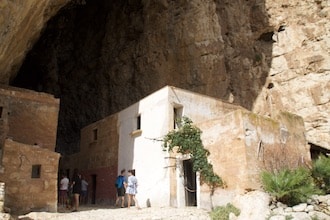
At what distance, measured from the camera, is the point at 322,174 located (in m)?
14.2

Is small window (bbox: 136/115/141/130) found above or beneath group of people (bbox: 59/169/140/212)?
above

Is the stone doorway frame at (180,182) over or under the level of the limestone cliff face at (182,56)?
under

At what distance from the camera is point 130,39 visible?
1166 inches

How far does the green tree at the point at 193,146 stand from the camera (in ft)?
47.9

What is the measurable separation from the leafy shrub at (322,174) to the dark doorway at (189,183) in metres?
5.06

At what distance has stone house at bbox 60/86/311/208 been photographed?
45.8 ft

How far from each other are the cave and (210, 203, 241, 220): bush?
1132cm

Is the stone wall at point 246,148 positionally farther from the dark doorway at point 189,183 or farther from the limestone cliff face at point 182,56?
the limestone cliff face at point 182,56

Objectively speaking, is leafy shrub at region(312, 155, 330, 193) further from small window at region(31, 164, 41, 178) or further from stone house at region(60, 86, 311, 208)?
small window at region(31, 164, 41, 178)

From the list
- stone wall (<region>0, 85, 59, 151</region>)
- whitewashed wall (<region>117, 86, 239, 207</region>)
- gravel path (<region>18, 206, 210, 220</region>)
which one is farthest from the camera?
whitewashed wall (<region>117, 86, 239, 207</region>)

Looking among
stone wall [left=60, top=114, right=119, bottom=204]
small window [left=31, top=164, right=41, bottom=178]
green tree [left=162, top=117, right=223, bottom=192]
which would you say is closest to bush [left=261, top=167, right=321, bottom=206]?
green tree [left=162, top=117, right=223, bottom=192]

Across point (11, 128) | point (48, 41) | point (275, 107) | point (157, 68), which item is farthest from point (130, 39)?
point (11, 128)

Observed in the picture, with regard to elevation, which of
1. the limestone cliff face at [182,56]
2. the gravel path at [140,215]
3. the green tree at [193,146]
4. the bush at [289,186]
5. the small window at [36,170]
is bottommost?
the gravel path at [140,215]

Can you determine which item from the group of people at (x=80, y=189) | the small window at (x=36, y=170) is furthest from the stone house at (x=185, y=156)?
the small window at (x=36, y=170)
